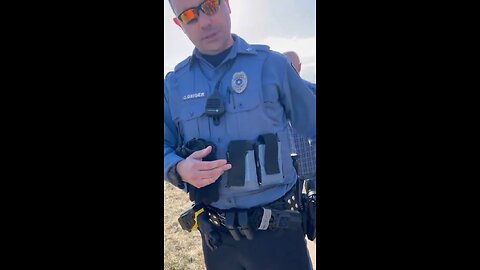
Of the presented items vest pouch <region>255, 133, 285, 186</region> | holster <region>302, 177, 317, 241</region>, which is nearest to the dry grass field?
holster <region>302, 177, 317, 241</region>

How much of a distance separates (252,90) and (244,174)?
0.28 meters

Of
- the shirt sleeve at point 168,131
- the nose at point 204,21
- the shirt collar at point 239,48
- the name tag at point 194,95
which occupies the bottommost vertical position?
the shirt sleeve at point 168,131

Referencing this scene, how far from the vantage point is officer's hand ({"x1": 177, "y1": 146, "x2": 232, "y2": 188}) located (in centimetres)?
96

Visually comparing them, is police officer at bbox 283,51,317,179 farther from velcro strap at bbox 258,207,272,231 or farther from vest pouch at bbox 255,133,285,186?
velcro strap at bbox 258,207,272,231

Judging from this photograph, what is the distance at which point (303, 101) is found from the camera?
100cm

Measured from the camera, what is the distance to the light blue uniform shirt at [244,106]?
3.21 feet

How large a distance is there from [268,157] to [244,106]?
18 centimetres

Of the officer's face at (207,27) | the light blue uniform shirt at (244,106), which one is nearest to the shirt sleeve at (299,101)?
the light blue uniform shirt at (244,106)

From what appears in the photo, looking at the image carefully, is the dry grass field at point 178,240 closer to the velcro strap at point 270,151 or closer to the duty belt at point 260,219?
the duty belt at point 260,219

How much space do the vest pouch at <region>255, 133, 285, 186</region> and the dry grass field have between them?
0.29 metres
